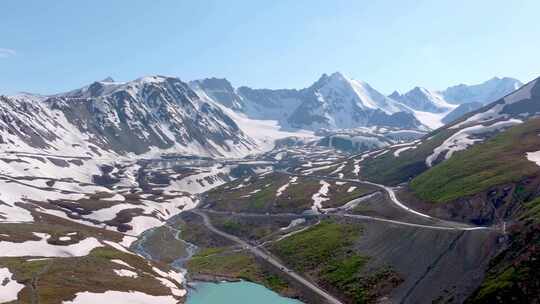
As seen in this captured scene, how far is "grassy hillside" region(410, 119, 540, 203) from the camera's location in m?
128

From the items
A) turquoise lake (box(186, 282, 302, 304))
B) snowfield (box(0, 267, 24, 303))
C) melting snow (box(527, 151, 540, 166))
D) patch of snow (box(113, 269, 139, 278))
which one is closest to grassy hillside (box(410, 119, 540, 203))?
melting snow (box(527, 151, 540, 166))

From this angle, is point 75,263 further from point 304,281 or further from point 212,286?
point 304,281

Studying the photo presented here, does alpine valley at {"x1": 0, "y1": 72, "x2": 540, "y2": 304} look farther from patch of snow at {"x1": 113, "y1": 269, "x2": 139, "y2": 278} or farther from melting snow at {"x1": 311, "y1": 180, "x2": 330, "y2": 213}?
melting snow at {"x1": 311, "y1": 180, "x2": 330, "y2": 213}

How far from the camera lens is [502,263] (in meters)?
69.2

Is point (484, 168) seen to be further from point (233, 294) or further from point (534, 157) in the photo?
point (233, 294)

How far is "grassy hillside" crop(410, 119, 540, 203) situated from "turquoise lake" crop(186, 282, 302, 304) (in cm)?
6112

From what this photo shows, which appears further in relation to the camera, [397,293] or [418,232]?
[418,232]

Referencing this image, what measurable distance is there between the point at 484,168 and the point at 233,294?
9154 cm

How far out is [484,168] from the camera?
146375 mm

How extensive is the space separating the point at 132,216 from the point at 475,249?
143622mm

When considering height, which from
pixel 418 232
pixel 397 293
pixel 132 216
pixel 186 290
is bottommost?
pixel 397 293

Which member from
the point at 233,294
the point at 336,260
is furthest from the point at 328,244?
the point at 233,294

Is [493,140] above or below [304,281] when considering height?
above

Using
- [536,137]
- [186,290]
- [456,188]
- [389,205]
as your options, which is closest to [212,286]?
[186,290]
